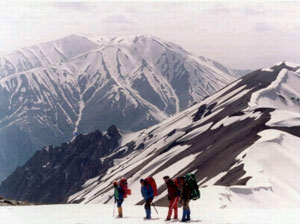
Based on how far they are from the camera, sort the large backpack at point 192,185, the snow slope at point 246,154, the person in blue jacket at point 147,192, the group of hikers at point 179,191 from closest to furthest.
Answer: the large backpack at point 192,185 < the group of hikers at point 179,191 < the person in blue jacket at point 147,192 < the snow slope at point 246,154

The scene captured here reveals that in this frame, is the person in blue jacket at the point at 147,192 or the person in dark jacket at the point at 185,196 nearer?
the person in dark jacket at the point at 185,196

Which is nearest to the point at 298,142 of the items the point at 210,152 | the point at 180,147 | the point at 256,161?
the point at 256,161

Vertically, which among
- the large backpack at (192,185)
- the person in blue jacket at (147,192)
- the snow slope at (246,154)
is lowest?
the snow slope at (246,154)

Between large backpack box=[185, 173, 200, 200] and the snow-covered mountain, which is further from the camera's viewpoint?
the snow-covered mountain

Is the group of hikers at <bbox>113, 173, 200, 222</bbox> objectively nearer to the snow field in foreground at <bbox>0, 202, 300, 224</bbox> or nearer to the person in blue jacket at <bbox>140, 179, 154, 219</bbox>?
the person in blue jacket at <bbox>140, 179, 154, 219</bbox>

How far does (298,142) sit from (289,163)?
14873mm

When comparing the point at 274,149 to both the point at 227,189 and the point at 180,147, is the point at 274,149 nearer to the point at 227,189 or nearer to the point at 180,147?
the point at 227,189

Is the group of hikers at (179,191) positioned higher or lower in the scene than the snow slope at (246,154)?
higher

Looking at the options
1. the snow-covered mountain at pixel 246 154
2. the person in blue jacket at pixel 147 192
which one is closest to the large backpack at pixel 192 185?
the person in blue jacket at pixel 147 192

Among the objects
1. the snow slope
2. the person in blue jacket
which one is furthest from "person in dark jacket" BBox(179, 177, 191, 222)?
the snow slope

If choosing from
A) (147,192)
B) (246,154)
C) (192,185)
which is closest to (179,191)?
(192,185)

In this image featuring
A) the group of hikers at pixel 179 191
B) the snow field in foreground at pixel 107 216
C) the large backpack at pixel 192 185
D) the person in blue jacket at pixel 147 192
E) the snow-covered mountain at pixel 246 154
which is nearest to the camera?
the large backpack at pixel 192 185

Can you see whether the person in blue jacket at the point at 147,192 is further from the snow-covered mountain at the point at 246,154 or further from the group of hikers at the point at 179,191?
the snow-covered mountain at the point at 246,154

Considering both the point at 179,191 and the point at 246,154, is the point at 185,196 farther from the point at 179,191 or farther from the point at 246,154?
the point at 246,154
